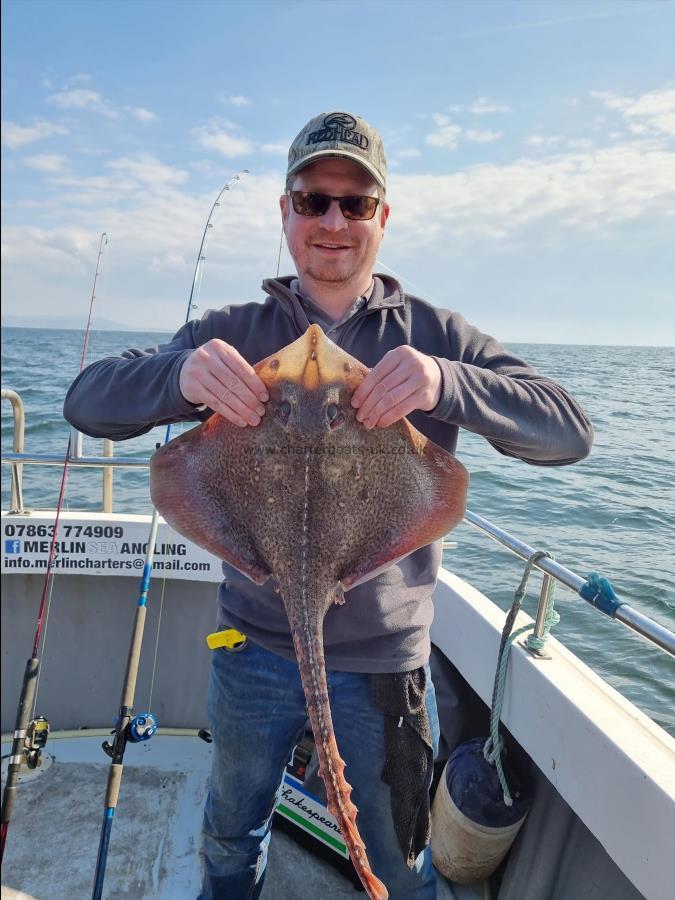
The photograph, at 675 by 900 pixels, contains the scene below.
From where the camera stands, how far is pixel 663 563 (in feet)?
9.00

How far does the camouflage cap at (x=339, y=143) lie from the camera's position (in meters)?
2.17

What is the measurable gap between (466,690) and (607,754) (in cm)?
134

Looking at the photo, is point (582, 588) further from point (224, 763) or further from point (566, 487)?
point (566, 487)

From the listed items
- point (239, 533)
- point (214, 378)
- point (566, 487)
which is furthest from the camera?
point (566, 487)

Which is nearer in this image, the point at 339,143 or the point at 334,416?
the point at 334,416

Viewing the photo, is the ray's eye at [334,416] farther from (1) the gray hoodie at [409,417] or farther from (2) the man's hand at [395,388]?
(1) the gray hoodie at [409,417]

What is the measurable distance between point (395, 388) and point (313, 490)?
39cm

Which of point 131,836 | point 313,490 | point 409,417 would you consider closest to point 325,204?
point 409,417

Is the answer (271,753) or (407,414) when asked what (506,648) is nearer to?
(271,753)

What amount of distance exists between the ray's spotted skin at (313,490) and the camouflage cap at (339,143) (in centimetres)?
84

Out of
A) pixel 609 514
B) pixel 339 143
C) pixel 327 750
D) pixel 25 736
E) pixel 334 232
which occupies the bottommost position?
pixel 25 736

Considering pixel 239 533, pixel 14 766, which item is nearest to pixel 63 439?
pixel 14 766

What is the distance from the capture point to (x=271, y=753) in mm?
2270

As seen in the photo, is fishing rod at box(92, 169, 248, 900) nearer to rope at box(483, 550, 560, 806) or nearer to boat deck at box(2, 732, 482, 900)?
boat deck at box(2, 732, 482, 900)
